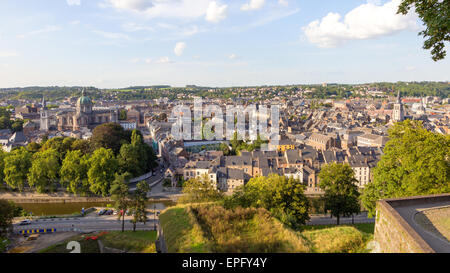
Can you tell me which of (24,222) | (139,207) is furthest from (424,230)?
(24,222)

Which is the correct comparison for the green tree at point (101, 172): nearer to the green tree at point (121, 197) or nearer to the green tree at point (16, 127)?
the green tree at point (121, 197)

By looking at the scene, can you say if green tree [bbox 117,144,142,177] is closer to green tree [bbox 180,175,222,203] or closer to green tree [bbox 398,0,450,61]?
green tree [bbox 180,175,222,203]

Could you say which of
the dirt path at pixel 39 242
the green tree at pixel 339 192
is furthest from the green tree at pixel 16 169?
the green tree at pixel 339 192

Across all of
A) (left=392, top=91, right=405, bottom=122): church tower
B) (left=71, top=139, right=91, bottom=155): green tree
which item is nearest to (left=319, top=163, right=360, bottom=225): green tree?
(left=71, top=139, right=91, bottom=155): green tree

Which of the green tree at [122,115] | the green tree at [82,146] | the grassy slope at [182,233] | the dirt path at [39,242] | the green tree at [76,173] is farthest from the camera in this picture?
the green tree at [122,115]

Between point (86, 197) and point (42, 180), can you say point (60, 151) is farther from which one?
point (86, 197)
